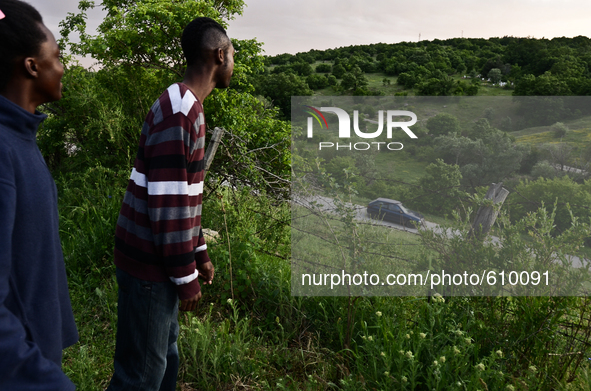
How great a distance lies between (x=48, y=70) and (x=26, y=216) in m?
0.40

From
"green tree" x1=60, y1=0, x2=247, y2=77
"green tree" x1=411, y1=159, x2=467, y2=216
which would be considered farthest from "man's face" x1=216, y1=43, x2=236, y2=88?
"green tree" x1=60, y1=0, x2=247, y2=77

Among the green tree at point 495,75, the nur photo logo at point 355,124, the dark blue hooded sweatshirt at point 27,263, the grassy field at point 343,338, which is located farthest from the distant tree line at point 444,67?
the dark blue hooded sweatshirt at point 27,263

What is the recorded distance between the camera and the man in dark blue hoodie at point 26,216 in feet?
2.85

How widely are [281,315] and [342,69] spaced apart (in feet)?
220

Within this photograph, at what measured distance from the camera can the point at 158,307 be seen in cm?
156

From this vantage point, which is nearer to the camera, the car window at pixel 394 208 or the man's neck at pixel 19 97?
the man's neck at pixel 19 97

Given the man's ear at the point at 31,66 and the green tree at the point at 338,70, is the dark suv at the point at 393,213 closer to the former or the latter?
the man's ear at the point at 31,66

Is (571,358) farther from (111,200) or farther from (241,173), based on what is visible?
(111,200)

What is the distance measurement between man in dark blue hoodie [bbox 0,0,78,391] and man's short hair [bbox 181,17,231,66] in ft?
2.00

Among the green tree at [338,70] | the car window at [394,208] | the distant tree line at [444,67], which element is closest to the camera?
the car window at [394,208]

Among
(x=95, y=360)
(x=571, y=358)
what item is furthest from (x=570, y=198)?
(x=95, y=360)

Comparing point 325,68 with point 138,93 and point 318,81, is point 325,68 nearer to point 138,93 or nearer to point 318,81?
point 318,81

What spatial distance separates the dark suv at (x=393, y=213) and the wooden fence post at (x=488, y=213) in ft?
1.25

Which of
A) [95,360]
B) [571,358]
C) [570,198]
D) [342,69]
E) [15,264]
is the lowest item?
[95,360]
